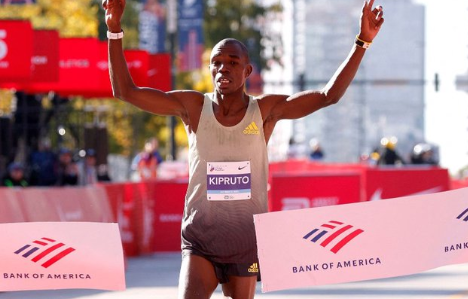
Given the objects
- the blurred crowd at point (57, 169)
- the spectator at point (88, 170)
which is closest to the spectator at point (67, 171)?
the blurred crowd at point (57, 169)

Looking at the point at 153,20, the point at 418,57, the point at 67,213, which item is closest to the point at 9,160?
the point at 67,213

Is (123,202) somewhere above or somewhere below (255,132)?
below

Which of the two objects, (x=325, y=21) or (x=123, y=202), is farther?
(x=325, y=21)

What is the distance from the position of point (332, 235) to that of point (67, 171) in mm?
16809

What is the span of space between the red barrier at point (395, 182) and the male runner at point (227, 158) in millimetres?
15706

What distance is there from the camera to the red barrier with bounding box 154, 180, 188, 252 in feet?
68.9

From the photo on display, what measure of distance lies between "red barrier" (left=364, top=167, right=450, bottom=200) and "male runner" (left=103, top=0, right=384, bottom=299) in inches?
618

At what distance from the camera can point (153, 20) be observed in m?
39.0

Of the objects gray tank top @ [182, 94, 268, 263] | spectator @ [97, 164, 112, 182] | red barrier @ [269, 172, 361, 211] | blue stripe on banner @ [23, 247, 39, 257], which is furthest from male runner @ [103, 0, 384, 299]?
spectator @ [97, 164, 112, 182]

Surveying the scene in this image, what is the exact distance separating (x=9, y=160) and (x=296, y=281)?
774 inches

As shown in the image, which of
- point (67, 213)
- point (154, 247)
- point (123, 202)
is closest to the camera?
point (67, 213)

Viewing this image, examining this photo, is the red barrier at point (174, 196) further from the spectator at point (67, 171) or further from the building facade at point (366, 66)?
the building facade at point (366, 66)

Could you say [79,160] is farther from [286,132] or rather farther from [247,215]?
[286,132]

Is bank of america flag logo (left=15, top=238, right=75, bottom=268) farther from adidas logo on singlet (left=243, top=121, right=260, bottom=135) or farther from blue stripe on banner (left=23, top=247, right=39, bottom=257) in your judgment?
adidas logo on singlet (left=243, top=121, right=260, bottom=135)
